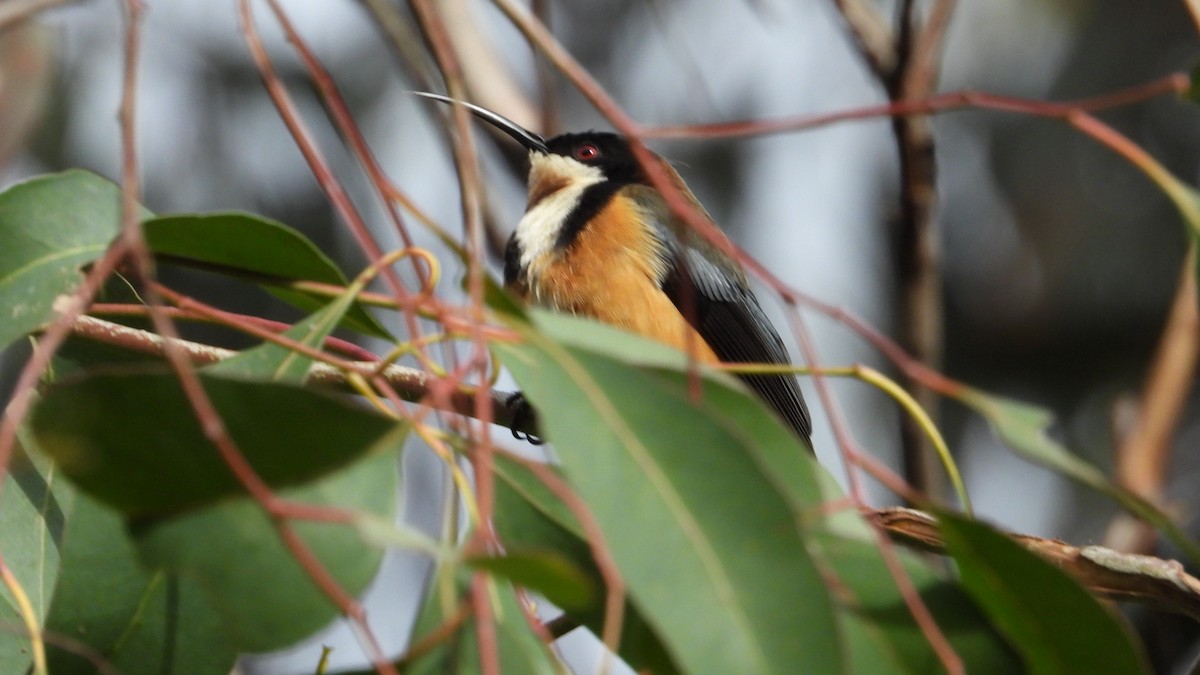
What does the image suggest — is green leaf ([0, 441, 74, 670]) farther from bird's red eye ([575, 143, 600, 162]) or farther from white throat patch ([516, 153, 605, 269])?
bird's red eye ([575, 143, 600, 162])

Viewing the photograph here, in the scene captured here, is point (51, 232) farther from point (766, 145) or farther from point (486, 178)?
point (766, 145)

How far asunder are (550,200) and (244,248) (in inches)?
86.9

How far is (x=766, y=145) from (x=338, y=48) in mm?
A: 2453

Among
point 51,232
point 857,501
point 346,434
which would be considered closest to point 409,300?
point 346,434

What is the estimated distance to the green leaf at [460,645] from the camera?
1410mm

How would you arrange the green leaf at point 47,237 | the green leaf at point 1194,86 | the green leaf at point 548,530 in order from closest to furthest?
the green leaf at point 1194,86 → the green leaf at point 548,530 → the green leaf at point 47,237

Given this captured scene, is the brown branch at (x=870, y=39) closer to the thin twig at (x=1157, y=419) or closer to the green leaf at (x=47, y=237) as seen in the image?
the thin twig at (x=1157, y=419)

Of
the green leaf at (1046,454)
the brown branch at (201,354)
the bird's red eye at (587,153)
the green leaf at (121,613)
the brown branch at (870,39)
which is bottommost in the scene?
the green leaf at (121,613)

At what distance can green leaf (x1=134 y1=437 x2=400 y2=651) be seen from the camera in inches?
55.1

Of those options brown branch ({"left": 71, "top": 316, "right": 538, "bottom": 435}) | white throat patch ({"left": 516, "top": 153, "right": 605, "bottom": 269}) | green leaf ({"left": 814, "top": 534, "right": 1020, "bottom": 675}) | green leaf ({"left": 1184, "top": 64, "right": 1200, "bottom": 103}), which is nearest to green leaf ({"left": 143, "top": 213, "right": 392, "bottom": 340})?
brown branch ({"left": 71, "top": 316, "right": 538, "bottom": 435})

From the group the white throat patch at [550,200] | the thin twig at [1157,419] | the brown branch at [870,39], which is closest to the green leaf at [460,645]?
the white throat patch at [550,200]

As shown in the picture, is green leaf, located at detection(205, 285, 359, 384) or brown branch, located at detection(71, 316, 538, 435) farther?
brown branch, located at detection(71, 316, 538, 435)

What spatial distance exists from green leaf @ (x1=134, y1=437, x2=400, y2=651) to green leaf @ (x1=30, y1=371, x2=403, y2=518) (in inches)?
1.4

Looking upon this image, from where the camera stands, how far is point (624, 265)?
3.61 m
